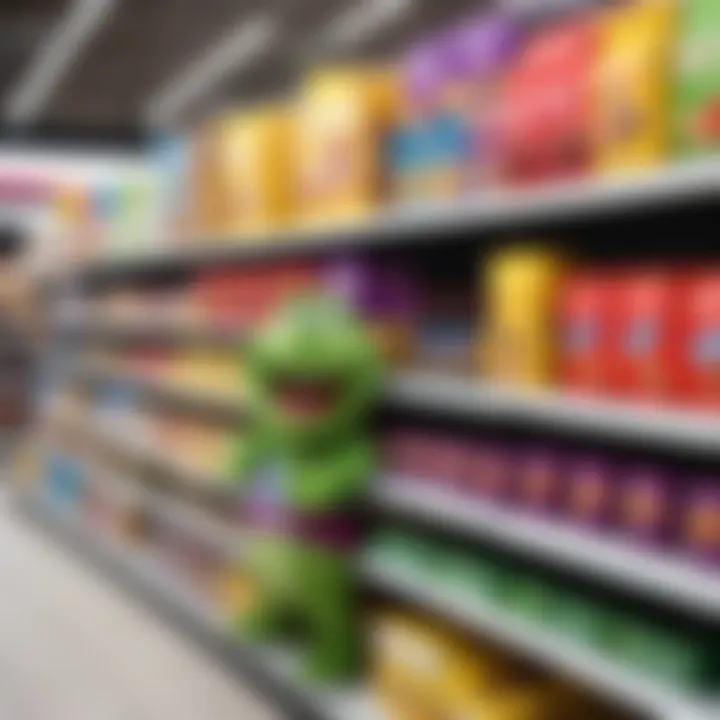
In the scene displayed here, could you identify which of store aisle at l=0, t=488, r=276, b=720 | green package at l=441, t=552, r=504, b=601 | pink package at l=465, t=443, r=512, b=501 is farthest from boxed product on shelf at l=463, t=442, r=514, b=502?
store aisle at l=0, t=488, r=276, b=720

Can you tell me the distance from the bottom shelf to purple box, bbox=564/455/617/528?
35.6 inches

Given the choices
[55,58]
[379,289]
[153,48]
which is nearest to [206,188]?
[379,289]

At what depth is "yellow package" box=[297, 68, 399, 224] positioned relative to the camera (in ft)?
10.8

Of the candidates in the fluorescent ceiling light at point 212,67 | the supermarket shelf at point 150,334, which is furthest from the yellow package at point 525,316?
the fluorescent ceiling light at point 212,67

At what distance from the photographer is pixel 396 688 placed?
9.95 ft

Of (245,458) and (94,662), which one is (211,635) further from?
(245,458)

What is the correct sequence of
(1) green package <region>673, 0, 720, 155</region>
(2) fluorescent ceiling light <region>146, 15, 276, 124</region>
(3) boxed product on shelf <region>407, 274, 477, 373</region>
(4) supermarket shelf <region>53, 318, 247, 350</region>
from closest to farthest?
(1) green package <region>673, 0, 720, 155</region>
(3) boxed product on shelf <region>407, 274, 477, 373</region>
(4) supermarket shelf <region>53, 318, 247, 350</region>
(2) fluorescent ceiling light <region>146, 15, 276, 124</region>

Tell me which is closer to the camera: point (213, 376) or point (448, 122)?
point (448, 122)

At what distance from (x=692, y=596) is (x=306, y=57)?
319 inches

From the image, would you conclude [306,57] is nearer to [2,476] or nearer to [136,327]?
[2,476]

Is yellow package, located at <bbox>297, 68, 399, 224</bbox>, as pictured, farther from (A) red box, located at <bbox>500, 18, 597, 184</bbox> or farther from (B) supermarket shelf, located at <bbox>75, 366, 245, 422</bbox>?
(B) supermarket shelf, located at <bbox>75, 366, 245, 422</bbox>

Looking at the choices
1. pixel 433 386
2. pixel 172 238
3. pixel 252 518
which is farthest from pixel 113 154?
pixel 433 386

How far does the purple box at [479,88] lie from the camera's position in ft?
9.22

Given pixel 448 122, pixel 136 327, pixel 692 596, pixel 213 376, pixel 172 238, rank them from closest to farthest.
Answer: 1. pixel 692 596
2. pixel 448 122
3. pixel 213 376
4. pixel 172 238
5. pixel 136 327
